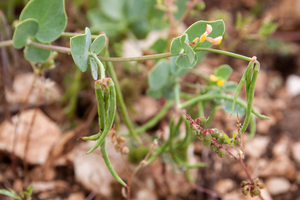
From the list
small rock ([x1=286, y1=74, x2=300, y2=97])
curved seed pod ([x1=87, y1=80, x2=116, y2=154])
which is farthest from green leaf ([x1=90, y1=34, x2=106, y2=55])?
small rock ([x1=286, y1=74, x2=300, y2=97])

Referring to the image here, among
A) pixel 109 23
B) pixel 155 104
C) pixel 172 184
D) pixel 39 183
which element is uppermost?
pixel 109 23

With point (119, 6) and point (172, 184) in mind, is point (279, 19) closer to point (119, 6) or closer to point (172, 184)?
point (119, 6)

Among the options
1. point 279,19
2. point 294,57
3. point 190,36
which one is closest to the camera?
point 190,36

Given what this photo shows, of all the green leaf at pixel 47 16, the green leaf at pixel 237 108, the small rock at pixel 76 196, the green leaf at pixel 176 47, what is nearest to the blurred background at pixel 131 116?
the small rock at pixel 76 196

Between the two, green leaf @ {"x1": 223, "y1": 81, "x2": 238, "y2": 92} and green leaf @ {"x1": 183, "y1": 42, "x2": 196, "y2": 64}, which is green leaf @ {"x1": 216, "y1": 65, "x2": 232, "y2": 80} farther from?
green leaf @ {"x1": 183, "y1": 42, "x2": 196, "y2": 64}

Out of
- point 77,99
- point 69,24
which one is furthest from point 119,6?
point 77,99

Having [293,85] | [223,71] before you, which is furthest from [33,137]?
[293,85]

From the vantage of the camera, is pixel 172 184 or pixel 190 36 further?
pixel 172 184
